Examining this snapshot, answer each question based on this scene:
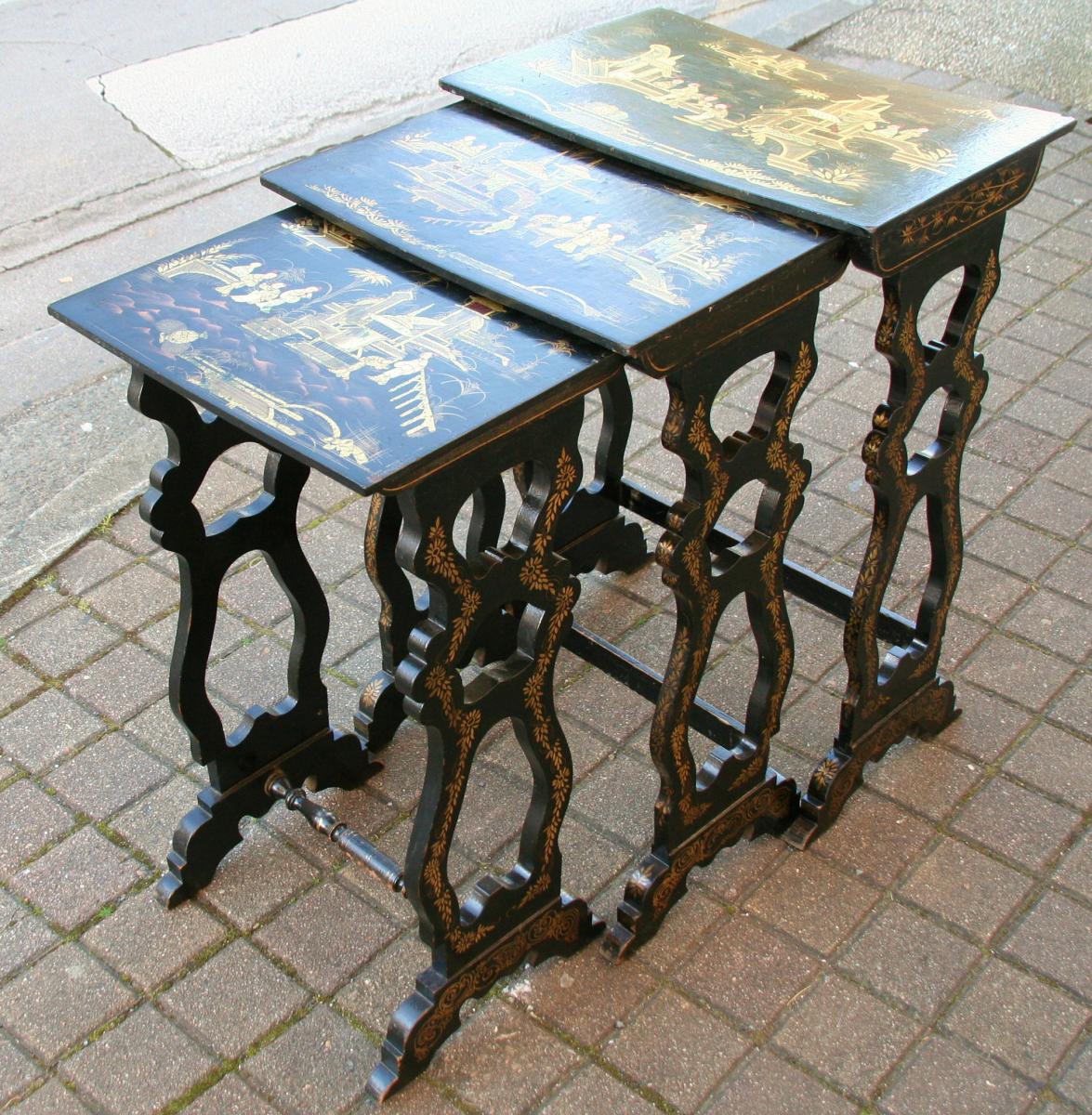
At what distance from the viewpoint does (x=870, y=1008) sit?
8.42 feet

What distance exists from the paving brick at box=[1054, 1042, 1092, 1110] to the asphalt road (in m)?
4.81

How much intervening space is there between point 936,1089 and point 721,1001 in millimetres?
405

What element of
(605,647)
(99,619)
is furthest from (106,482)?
(605,647)

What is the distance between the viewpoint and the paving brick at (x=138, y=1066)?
243 cm

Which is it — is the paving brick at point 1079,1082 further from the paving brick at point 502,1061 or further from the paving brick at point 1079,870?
the paving brick at point 502,1061

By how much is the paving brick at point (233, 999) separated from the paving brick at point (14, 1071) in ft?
0.81

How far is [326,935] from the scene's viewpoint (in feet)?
8.88

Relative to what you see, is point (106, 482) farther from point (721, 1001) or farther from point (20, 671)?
point (721, 1001)

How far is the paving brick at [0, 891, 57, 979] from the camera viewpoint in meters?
2.66

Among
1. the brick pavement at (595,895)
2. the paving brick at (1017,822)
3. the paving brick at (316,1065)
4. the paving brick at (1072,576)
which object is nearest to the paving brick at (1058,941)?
the brick pavement at (595,895)

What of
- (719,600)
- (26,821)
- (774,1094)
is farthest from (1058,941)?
(26,821)

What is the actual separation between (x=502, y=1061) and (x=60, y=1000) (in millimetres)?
846

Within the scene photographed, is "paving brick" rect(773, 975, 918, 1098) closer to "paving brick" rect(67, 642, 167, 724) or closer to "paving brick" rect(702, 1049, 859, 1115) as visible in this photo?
"paving brick" rect(702, 1049, 859, 1115)

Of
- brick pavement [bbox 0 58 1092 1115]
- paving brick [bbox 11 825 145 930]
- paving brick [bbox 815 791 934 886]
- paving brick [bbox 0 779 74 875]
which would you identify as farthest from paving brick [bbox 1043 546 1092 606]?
paving brick [bbox 0 779 74 875]
